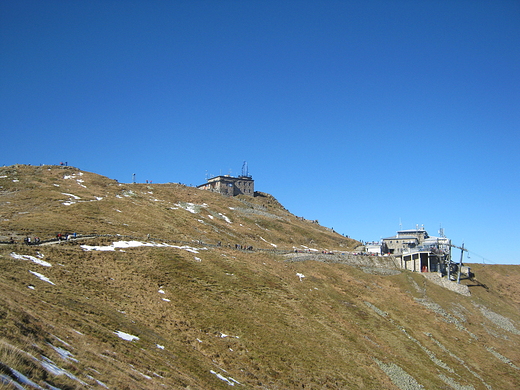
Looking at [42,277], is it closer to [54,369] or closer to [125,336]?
[125,336]

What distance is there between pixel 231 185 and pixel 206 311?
127 metres

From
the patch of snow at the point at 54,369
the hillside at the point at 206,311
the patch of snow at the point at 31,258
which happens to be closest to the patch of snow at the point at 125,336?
the hillside at the point at 206,311

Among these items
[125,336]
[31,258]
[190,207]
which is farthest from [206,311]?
[190,207]

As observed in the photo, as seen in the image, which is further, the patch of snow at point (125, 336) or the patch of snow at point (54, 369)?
the patch of snow at point (125, 336)

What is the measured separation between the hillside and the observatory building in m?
62.6

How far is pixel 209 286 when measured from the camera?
191ft

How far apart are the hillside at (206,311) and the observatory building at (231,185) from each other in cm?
6259

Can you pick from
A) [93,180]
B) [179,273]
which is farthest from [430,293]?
[93,180]

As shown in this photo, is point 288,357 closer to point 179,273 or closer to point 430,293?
point 179,273

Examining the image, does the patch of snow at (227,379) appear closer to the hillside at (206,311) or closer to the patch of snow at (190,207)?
the hillside at (206,311)

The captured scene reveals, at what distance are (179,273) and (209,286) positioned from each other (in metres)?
4.76

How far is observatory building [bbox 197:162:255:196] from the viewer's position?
17275 cm

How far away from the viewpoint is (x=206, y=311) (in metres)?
50.0

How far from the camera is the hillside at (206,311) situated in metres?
29.2
